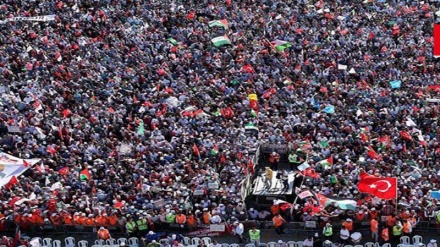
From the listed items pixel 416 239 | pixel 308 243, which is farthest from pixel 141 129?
pixel 416 239

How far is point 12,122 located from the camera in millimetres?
38500

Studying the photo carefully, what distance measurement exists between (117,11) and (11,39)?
618 cm

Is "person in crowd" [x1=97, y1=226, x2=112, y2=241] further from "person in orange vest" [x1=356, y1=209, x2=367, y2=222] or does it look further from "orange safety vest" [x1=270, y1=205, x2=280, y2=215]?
"person in orange vest" [x1=356, y1=209, x2=367, y2=222]

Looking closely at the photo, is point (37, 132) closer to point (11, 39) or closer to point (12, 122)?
point (12, 122)

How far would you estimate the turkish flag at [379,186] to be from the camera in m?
31.7

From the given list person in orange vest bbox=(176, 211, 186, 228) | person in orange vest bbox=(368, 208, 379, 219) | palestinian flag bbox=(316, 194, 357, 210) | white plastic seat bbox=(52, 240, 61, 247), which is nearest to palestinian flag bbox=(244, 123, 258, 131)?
palestinian flag bbox=(316, 194, 357, 210)

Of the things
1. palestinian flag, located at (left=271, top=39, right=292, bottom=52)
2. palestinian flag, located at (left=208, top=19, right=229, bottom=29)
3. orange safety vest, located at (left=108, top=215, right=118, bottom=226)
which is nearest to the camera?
orange safety vest, located at (left=108, top=215, right=118, bottom=226)

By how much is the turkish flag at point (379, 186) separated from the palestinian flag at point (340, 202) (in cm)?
52

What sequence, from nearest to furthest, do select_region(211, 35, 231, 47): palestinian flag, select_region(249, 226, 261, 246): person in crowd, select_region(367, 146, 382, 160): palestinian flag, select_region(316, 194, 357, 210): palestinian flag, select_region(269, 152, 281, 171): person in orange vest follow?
1. select_region(249, 226, 261, 246): person in crowd
2. select_region(316, 194, 357, 210): palestinian flag
3. select_region(367, 146, 382, 160): palestinian flag
4. select_region(269, 152, 281, 171): person in orange vest
5. select_region(211, 35, 231, 47): palestinian flag

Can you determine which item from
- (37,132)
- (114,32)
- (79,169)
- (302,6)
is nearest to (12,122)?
(37,132)

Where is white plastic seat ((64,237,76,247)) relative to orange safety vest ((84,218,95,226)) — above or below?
below

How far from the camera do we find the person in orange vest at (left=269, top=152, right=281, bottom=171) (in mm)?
36781

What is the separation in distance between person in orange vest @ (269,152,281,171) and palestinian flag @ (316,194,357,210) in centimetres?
424

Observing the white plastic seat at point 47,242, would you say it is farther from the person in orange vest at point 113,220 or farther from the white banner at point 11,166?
the white banner at point 11,166
